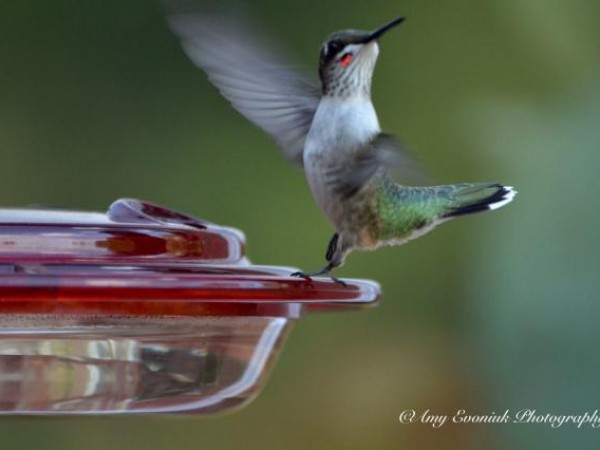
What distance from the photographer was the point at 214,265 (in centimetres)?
154

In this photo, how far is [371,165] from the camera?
1.69 meters

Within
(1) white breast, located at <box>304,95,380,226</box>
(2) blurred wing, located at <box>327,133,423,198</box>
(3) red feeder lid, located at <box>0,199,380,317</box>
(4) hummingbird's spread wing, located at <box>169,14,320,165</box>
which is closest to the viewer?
(3) red feeder lid, located at <box>0,199,380,317</box>

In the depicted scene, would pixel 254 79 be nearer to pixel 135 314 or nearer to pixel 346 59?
pixel 346 59

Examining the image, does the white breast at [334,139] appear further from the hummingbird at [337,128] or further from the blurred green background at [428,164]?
the blurred green background at [428,164]

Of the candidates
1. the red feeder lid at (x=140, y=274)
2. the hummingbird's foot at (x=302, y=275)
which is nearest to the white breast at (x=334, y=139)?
the red feeder lid at (x=140, y=274)

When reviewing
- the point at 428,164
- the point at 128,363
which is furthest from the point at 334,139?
the point at 428,164

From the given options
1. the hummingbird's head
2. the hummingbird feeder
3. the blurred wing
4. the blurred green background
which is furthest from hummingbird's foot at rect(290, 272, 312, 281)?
the blurred green background

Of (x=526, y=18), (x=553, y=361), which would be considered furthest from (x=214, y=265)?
(x=526, y=18)

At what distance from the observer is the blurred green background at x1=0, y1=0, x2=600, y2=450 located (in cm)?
426

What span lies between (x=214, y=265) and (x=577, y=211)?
2885 millimetres

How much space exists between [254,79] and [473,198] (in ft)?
1.21

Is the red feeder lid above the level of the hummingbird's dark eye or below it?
below

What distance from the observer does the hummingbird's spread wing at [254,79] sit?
188 cm

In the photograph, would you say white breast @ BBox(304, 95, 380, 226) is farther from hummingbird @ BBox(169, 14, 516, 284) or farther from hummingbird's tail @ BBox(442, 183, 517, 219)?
hummingbird's tail @ BBox(442, 183, 517, 219)
